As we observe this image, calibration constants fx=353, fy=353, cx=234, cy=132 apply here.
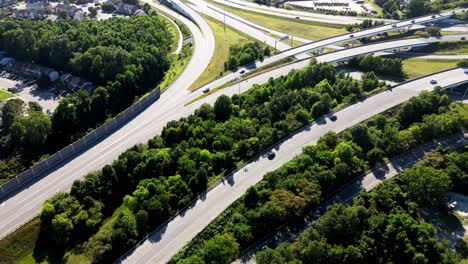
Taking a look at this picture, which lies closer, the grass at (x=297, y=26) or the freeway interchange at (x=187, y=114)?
the freeway interchange at (x=187, y=114)

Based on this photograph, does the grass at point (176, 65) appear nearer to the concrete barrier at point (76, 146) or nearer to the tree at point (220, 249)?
the concrete barrier at point (76, 146)

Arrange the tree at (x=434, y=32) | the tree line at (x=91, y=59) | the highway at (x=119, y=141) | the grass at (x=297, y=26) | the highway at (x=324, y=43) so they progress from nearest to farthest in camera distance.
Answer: the highway at (x=119, y=141) → the tree line at (x=91, y=59) → the highway at (x=324, y=43) → the tree at (x=434, y=32) → the grass at (x=297, y=26)

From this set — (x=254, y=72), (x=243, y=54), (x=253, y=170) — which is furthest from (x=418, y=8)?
(x=253, y=170)

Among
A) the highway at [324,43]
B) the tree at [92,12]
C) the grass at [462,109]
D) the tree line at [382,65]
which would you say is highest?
the tree at [92,12]

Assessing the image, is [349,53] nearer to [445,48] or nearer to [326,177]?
[445,48]

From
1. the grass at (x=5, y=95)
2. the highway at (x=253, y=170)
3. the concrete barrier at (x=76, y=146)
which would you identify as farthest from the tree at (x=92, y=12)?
the highway at (x=253, y=170)

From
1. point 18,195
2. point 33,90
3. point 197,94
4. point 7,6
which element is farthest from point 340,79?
point 7,6

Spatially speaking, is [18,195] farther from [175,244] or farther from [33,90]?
[33,90]
